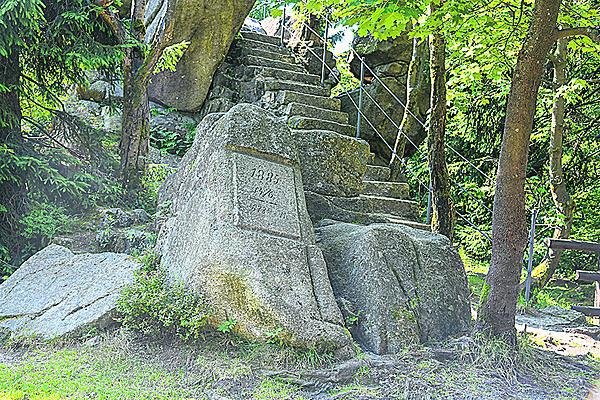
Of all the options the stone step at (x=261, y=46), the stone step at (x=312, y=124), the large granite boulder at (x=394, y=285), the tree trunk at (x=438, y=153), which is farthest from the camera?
the stone step at (x=261, y=46)

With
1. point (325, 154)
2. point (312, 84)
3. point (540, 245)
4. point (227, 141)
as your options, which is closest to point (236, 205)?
point (227, 141)

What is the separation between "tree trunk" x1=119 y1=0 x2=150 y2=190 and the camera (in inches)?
248

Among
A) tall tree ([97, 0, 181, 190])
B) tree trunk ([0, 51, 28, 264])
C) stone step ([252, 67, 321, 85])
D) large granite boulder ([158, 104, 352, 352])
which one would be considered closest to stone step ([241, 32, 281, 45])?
stone step ([252, 67, 321, 85])

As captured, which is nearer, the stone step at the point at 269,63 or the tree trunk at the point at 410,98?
the tree trunk at the point at 410,98

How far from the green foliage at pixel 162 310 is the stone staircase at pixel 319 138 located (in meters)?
1.91

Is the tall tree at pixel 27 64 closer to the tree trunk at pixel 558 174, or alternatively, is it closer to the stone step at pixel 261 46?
the stone step at pixel 261 46

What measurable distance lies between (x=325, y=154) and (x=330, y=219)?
662 millimetres

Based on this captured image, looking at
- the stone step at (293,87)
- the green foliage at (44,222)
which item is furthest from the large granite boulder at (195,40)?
the green foliage at (44,222)

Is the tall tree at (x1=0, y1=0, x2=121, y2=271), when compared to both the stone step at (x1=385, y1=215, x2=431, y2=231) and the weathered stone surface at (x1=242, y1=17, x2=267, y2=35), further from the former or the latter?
the weathered stone surface at (x1=242, y1=17, x2=267, y2=35)

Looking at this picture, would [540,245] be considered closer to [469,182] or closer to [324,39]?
[469,182]

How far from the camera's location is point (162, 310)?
12.4ft

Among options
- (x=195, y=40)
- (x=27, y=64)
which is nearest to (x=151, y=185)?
(x=27, y=64)

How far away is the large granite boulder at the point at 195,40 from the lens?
315 inches

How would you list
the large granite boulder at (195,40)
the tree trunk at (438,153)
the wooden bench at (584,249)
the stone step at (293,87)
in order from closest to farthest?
the tree trunk at (438,153) → the wooden bench at (584,249) → the stone step at (293,87) → the large granite boulder at (195,40)
